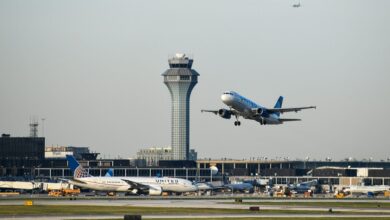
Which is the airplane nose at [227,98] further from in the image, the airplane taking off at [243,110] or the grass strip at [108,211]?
the grass strip at [108,211]

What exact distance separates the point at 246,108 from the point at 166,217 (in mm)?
48610

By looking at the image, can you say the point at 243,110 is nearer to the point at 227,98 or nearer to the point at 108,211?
the point at 227,98

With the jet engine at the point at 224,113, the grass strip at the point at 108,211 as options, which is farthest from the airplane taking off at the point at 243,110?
the grass strip at the point at 108,211

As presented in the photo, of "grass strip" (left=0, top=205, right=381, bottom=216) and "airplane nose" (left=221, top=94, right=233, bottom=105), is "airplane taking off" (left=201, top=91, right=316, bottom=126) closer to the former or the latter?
"airplane nose" (left=221, top=94, right=233, bottom=105)

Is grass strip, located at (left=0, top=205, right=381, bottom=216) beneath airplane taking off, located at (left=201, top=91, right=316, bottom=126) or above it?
beneath

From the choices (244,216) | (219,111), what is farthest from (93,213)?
(219,111)

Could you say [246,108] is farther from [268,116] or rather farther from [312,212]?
[312,212]

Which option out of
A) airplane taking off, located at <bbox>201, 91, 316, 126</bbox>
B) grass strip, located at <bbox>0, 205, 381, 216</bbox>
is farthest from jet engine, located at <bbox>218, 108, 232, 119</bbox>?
grass strip, located at <bbox>0, 205, 381, 216</bbox>

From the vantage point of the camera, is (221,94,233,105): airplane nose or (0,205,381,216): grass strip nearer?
(0,205,381,216): grass strip

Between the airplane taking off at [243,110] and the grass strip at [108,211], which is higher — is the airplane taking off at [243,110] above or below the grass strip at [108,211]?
above

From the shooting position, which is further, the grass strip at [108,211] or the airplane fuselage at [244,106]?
the airplane fuselage at [244,106]

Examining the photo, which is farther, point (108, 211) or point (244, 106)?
point (244, 106)

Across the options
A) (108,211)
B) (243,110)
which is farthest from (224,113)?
(108,211)

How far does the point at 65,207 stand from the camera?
5620 inches
